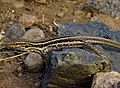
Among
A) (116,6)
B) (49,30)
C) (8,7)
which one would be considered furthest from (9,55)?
(116,6)

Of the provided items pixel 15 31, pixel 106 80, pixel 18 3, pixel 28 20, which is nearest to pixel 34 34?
pixel 15 31

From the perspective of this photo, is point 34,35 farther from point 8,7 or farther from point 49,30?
point 8,7

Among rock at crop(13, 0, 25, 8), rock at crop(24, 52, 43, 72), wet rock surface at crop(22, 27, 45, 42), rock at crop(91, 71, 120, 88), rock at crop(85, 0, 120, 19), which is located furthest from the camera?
rock at crop(13, 0, 25, 8)

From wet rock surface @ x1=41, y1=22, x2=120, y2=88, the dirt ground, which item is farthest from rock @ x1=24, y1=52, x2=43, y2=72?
the dirt ground

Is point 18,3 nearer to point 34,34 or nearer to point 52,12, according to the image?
point 52,12

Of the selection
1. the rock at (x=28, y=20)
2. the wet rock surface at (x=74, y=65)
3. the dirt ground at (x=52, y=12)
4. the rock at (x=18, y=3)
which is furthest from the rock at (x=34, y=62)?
the rock at (x=18, y=3)

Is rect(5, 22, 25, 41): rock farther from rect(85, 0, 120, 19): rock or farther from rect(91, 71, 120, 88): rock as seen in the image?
rect(91, 71, 120, 88): rock

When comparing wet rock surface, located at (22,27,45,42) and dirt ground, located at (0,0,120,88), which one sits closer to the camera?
wet rock surface, located at (22,27,45,42)
